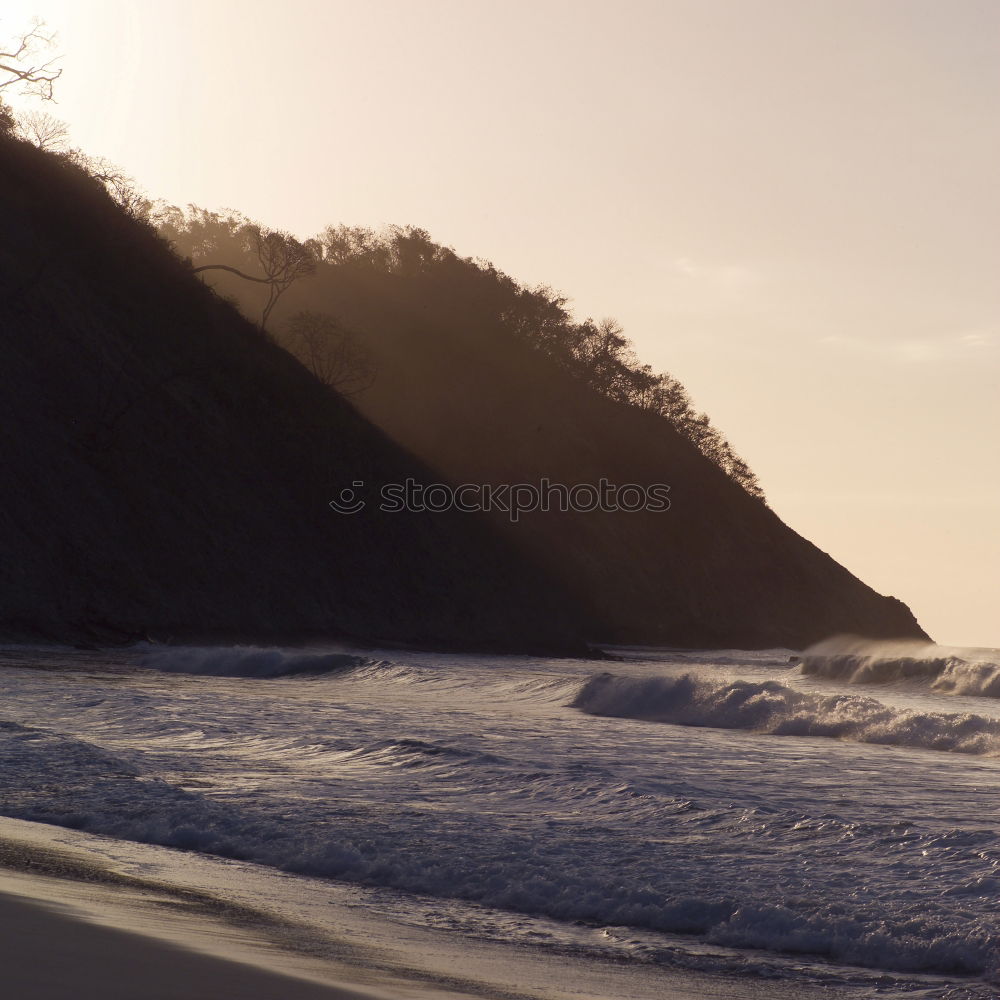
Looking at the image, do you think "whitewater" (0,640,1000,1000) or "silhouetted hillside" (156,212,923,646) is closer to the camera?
"whitewater" (0,640,1000,1000)

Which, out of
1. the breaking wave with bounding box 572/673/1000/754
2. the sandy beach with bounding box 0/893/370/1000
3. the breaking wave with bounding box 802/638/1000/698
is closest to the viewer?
the sandy beach with bounding box 0/893/370/1000

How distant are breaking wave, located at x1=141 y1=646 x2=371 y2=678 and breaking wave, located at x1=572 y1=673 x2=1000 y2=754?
34.8 feet

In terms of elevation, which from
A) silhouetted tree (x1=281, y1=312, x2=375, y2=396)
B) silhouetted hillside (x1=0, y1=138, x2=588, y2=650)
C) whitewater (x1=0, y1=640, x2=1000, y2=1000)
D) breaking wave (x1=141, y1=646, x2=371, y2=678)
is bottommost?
breaking wave (x1=141, y1=646, x2=371, y2=678)

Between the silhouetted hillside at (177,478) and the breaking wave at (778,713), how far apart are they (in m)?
21.5

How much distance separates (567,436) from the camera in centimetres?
9769

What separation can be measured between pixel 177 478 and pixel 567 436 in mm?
50961

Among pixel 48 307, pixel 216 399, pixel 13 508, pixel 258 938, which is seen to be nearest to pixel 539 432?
pixel 216 399

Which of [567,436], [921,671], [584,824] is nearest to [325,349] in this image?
[567,436]

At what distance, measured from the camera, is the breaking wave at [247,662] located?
3238 centimetres

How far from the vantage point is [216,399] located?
56.2 m

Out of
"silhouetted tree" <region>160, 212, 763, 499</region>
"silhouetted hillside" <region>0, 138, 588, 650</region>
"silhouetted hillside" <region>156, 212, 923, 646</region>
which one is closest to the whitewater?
"silhouetted hillside" <region>0, 138, 588, 650</region>

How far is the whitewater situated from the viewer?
672 centimetres

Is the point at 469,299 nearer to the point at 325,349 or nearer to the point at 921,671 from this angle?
the point at 325,349

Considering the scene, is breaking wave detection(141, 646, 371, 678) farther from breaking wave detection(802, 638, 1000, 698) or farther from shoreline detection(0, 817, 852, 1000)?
shoreline detection(0, 817, 852, 1000)
